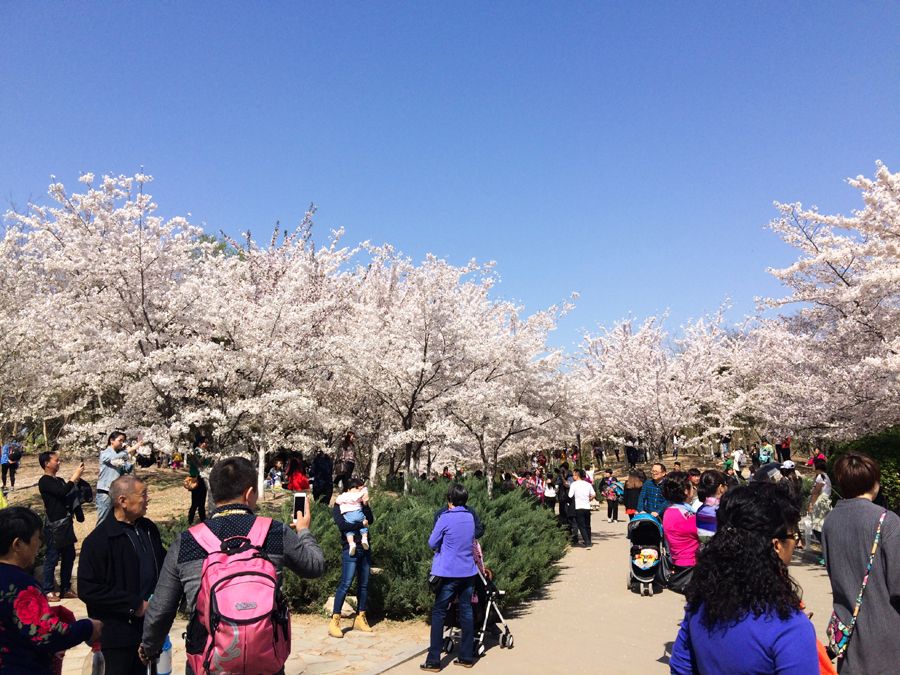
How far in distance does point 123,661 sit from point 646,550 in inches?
287

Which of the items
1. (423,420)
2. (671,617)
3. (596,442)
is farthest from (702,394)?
(671,617)

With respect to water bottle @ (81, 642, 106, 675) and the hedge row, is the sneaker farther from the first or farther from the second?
water bottle @ (81, 642, 106, 675)

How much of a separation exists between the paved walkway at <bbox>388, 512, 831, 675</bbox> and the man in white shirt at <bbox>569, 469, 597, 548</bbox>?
73.8 inches

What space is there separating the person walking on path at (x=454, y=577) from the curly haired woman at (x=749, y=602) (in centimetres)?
387

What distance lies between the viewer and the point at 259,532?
2805 millimetres

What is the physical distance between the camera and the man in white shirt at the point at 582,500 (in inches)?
506

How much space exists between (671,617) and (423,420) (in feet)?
32.6

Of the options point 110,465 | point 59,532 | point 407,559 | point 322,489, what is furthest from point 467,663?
point 322,489

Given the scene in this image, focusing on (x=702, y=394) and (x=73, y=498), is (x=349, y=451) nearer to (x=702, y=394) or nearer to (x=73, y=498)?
(x=73, y=498)

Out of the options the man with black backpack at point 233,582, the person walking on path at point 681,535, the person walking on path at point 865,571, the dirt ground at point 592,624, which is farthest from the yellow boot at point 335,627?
the person walking on path at point 865,571

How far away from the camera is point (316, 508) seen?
29.8 feet

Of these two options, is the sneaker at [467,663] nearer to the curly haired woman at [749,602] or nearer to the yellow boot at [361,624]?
the yellow boot at [361,624]

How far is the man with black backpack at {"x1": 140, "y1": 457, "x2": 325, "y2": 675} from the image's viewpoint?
2.53 m

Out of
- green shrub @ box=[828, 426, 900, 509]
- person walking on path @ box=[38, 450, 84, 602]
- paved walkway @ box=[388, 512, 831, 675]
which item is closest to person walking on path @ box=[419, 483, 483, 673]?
paved walkway @ box=[388, 512, 831, 675]
